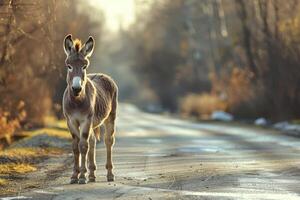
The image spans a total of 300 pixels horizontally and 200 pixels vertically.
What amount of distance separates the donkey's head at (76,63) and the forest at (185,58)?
3.70 metres

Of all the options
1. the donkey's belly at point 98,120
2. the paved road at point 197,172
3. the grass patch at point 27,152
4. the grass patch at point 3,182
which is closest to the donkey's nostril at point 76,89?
the donkey's belly at point 98,120

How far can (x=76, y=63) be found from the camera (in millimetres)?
15828

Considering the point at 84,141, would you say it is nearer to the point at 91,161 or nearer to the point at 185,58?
the point at 91,161

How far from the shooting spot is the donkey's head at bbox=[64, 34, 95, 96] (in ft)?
50.6

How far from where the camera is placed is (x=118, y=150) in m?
25.4

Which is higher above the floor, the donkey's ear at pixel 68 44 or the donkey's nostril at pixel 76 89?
the donkey's ear at pixel 68 44

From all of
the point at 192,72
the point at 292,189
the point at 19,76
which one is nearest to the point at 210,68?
the point at 192,72

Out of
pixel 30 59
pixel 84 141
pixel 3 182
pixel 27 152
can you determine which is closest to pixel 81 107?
pixel 84 141

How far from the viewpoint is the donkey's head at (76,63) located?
1541 cm

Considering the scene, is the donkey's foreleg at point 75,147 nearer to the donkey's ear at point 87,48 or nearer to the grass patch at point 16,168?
the donkey's ear at point 87,48

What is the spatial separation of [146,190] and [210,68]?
5796cm

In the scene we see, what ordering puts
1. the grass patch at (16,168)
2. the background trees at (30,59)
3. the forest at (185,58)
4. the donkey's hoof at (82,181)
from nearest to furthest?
1. the donkey's hoof at (82,181)
2. the grass patch at (16,168)
3. the background trees at (30,59)
4. the forest at (185,58)

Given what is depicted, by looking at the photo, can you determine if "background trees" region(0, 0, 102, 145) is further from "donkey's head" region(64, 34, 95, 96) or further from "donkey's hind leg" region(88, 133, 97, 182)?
"donkey's hind leg" region(88, 133, 97, 182)

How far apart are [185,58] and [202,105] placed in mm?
20408
